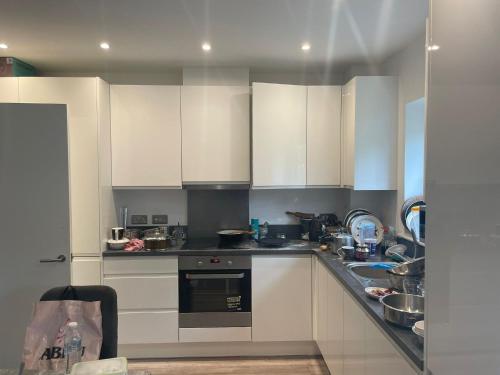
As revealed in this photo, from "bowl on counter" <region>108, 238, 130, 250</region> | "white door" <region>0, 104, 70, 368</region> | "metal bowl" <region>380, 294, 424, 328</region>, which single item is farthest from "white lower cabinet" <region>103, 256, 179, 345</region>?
"metal bowl" <region>380, 294, 424, 328</region>

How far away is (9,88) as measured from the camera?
120 inches

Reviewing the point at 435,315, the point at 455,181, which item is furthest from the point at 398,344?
the point at 455,181

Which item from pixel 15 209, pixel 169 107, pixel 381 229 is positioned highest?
pixel 169 107

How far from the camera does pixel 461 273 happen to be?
963 mm

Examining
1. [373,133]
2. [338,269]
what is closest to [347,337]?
[338,269]

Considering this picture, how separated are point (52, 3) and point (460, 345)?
2.46 metres

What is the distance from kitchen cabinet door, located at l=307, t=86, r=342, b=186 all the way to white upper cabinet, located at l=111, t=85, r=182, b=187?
1139 millimetres

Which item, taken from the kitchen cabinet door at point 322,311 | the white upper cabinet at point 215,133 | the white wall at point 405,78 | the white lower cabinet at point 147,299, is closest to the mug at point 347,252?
the kitchen cabinet door at point 322,311

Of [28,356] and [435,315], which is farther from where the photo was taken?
[28,356]

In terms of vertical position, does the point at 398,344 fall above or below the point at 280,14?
below

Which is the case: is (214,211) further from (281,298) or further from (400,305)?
(400,305)

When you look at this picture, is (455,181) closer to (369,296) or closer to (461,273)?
(461,273)

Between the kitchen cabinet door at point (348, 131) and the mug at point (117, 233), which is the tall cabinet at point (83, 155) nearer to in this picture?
the mug at point (117, 233)

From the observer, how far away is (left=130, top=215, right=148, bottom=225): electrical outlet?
3598 mm
